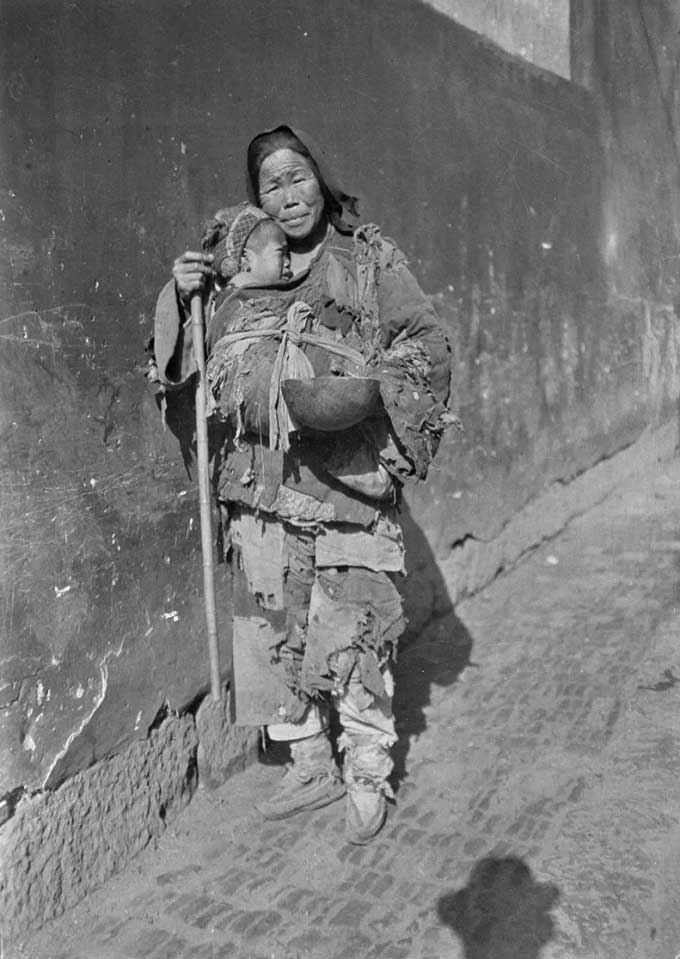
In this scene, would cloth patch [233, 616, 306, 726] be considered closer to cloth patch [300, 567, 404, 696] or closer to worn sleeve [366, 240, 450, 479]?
cloth patch [300, 567, 404, 696]

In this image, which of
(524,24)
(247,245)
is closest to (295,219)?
(247,245)

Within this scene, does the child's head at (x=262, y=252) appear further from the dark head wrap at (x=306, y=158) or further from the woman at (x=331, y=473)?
the dark head wrap at (x=306, y=158)

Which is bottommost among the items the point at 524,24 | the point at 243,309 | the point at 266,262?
the point at 243,309

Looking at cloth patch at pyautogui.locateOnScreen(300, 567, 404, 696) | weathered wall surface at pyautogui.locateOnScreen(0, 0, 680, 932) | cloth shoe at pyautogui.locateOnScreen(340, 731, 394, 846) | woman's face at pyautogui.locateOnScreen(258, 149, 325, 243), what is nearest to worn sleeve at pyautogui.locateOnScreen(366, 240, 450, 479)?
woman's face at pyautogui.locateOnScreen(258, 149, 325, 243)

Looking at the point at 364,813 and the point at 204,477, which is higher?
the point at 204,477

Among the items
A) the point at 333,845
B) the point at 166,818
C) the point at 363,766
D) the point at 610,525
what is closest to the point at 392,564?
the point at 363,766

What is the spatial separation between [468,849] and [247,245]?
2.08 meters

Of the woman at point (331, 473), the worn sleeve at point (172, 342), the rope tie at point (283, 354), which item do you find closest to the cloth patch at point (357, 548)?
the woman at point (331, 473)

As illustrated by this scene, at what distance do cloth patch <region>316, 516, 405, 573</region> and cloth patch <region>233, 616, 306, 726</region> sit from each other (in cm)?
38

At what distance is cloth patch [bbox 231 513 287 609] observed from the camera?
2.80 m

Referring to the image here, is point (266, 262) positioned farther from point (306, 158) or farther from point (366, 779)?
point (366, 779)

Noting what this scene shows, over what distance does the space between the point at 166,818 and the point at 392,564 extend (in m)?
1.20

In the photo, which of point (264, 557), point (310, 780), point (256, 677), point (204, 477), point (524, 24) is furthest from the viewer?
point (524, 24)

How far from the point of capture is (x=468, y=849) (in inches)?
108
